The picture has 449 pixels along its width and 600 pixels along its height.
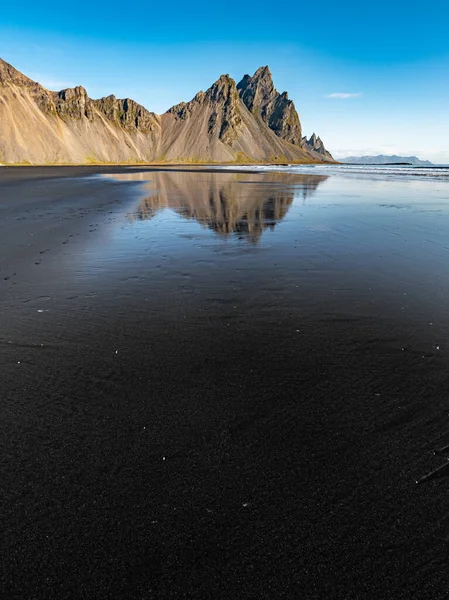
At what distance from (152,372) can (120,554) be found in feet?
7.43

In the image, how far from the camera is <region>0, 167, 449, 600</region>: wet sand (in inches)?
86.8

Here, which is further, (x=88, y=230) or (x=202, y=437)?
(x=88, y=230)

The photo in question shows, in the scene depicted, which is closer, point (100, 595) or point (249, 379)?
point (100, 595)

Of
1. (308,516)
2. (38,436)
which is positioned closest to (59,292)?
(38,436)

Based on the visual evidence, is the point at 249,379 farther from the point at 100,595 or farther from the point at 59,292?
the point at 59,292

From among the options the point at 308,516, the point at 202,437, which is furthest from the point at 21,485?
the point at 308,516

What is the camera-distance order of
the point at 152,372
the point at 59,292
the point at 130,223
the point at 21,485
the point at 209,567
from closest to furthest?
the point at 209,567
the point at 21,485
the point at 152,372
the point at 59,292
the point at 130,223

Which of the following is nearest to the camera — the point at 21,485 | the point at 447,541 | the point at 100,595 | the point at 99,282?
the point at 100,595

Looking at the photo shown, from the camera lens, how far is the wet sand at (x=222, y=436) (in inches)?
86.8

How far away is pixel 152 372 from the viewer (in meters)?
4.37

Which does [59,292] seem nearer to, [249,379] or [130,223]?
[249,379]

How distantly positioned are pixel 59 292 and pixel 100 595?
20.3 ft

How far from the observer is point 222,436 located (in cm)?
330

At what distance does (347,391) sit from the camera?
13.2ft
